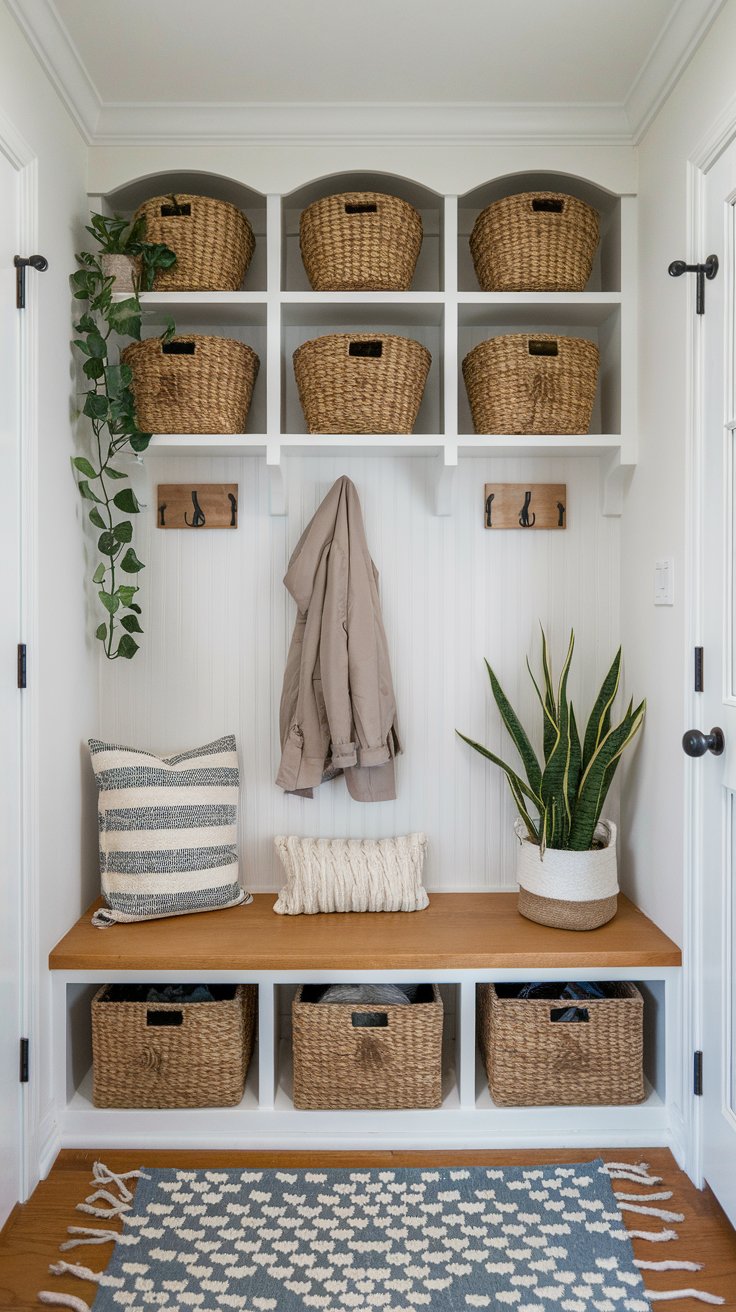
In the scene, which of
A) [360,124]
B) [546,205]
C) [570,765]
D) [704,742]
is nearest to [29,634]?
[570,765]

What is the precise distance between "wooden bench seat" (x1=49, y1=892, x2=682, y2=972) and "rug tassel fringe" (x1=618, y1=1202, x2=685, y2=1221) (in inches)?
18.7

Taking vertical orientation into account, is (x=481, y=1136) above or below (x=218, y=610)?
below

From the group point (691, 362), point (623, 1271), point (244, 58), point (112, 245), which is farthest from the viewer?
point (112, 245)

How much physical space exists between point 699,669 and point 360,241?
4.39 feet

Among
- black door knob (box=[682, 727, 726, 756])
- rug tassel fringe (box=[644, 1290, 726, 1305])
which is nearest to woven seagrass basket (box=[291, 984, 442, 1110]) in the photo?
rug tassel fringe (box=[644, 1290, 726, 1305])

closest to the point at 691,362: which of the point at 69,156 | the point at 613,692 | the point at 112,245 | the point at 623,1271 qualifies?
the point at 613,692

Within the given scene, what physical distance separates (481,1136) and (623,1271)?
1.58 feet

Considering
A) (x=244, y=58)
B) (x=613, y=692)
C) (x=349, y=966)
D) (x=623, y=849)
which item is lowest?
(x=349, y=966)

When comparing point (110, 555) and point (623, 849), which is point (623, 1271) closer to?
point (623, 849)

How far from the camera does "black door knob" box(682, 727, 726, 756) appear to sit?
177 cm

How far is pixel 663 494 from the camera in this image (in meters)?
2.10

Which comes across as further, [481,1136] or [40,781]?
[481,1136]

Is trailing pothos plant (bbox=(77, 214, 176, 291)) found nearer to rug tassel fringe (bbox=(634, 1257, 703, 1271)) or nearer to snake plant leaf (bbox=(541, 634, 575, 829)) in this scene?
snake plant leaf (bbox=(541, 634, 575, 829))

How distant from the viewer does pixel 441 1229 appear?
177cm
